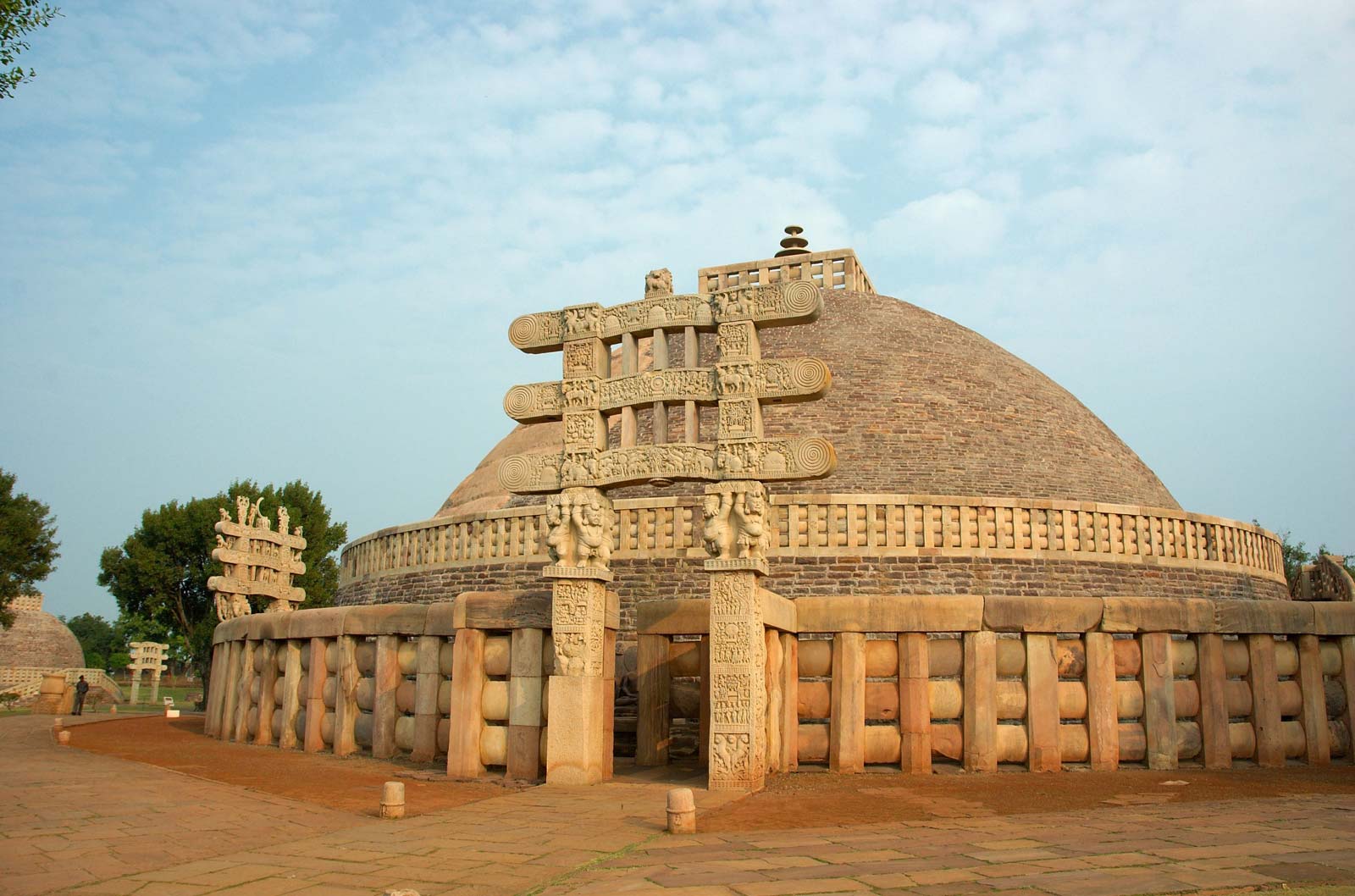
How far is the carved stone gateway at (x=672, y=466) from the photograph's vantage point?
29.3 ft

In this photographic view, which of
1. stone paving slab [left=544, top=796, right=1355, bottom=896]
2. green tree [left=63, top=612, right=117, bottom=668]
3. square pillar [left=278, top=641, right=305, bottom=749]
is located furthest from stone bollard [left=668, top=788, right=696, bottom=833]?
green tree [left=63, top=612, right=117, bottom=668]

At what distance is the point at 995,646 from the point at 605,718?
12.3 ft

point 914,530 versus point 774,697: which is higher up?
point 914,530

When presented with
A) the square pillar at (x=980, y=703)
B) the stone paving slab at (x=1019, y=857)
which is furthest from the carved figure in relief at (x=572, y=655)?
the square pillar at (x=980, y=703)

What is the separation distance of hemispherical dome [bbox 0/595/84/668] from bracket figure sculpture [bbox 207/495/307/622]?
94.2 ft

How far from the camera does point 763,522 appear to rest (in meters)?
9.20

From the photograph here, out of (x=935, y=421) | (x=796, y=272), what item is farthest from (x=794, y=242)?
(x=935, y=421)

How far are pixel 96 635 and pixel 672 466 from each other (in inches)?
3372

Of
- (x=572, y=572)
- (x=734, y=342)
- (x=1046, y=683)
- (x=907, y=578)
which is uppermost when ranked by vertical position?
(x=734, y=342)

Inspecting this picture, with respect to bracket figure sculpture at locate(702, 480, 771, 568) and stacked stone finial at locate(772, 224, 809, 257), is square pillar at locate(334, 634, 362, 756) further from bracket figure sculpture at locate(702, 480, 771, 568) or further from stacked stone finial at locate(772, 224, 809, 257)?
stacked stone finial at locate(772, 224, 809, 257)

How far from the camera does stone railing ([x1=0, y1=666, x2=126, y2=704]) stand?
3731 centimetres

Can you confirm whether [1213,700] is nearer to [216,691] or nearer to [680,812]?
[680,812]

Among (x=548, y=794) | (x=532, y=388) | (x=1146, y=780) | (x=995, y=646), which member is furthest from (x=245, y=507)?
(x=1146, y=780)

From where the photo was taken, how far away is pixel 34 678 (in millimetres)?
42281
